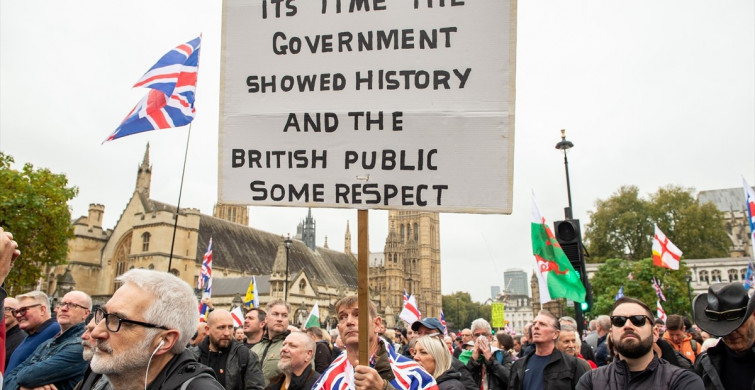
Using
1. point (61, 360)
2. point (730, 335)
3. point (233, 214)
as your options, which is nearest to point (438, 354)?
point (730, 335)

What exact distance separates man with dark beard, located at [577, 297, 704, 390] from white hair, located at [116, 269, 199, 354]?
2.66 meters

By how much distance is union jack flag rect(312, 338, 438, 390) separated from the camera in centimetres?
353

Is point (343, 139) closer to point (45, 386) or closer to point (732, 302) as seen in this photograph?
point (732, 302)

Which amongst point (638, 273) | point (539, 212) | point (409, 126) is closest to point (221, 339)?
point (409, 126)

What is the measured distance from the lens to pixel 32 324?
19.0ft

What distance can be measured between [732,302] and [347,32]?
3.05 meters

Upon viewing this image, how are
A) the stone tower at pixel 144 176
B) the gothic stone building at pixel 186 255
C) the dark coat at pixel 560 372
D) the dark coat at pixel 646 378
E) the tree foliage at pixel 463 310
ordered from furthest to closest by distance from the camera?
the tree foliage at pixel 463 310 → the stone tower at pixel 144 176 → the gothic stone building at pixel 186 255 → the dark coat at pixel 560 372 → the dark coat at pixel 646 378

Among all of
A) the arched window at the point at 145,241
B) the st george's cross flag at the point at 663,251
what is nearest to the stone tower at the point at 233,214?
the arched window at the point at 145,241

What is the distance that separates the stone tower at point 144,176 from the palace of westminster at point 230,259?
0.10 meters

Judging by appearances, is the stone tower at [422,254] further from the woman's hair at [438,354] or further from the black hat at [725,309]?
the black hat at [725,309]

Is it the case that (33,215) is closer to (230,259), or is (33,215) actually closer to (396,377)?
(230,259)

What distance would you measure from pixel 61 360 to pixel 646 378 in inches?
184

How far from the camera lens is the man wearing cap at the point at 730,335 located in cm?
358

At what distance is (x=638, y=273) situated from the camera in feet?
185
